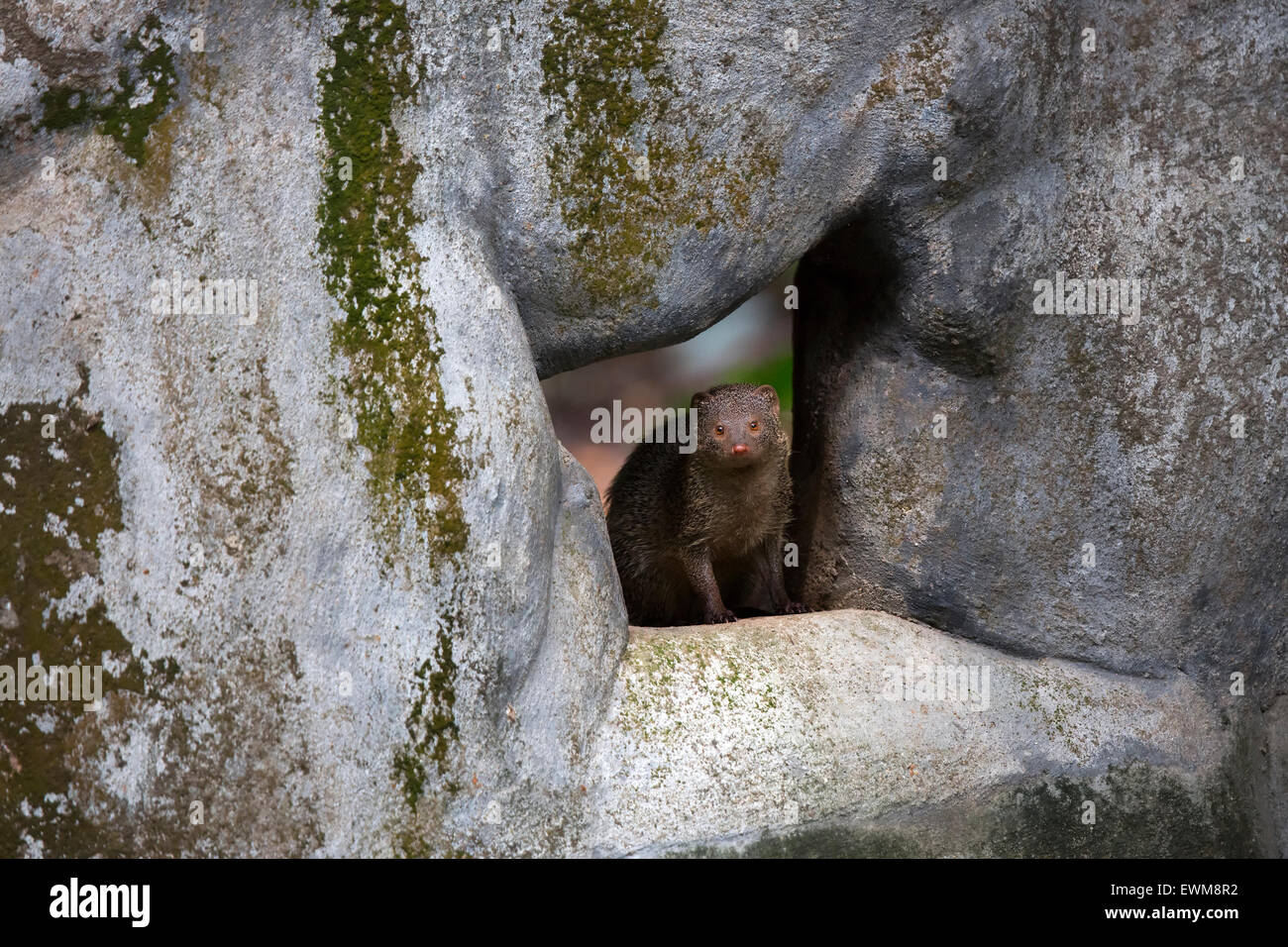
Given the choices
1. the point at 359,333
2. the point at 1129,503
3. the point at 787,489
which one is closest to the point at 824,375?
the point at 787,489

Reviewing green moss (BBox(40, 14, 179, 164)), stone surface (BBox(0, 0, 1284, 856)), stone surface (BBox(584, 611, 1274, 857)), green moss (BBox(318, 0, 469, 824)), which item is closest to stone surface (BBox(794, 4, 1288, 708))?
stone surface (BBox(0, 0, 1284, 856))

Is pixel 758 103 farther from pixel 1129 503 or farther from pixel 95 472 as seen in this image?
pixel 95 472

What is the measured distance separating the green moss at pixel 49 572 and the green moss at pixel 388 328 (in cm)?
67

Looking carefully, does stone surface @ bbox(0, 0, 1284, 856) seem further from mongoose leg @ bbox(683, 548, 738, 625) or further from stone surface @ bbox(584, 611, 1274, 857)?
Result: mongoose leg @ bbox(683, 548, 738, 625)

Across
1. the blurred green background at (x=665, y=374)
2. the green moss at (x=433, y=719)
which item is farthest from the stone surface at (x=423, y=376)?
the blurred green background at (x=665, y=374)

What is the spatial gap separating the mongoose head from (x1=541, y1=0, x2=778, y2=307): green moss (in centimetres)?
90

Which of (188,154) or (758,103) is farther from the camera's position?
(758,103)

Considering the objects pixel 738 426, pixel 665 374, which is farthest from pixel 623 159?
pixel 665 374

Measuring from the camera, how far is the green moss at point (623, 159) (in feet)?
11.4

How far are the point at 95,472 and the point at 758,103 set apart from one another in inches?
80.6

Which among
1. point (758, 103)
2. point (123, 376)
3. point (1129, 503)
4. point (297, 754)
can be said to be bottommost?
point (297, 754)

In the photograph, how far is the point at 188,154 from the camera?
328 centimetres

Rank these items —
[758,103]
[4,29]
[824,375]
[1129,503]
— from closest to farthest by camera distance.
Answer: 1. [4,29]
2. [758,103]
3. [1129,503]
4. [824,375]

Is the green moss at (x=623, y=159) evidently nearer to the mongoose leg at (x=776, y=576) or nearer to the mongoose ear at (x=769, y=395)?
the mongoose ear at (x=769, y=395)
